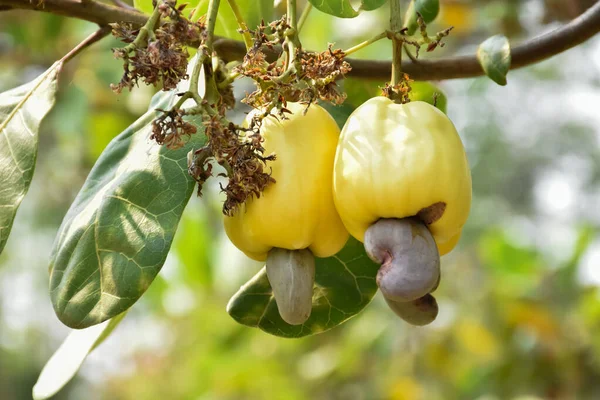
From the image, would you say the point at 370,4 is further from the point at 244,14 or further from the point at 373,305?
the point at 373,305

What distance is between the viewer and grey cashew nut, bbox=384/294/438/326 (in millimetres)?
760

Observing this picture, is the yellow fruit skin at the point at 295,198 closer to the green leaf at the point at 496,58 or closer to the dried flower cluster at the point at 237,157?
the dried flower cluster at the point at 237,157

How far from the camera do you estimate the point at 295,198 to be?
0.73 meters

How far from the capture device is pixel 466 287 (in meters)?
3.36

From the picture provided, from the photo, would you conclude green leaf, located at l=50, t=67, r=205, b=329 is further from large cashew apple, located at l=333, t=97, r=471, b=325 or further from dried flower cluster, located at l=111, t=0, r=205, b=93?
large cashew apple, located at l=333, t=97, r=471, b=325

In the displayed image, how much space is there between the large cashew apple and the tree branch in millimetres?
294

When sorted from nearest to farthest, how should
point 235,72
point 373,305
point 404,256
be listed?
point 404,256, point 235,72, point 373,305

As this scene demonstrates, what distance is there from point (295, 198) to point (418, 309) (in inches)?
6.9

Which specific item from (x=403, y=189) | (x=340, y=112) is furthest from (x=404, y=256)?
(x=340, y=112)

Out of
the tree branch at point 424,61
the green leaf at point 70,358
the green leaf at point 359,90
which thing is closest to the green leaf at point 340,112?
the tree branch at point 424,61

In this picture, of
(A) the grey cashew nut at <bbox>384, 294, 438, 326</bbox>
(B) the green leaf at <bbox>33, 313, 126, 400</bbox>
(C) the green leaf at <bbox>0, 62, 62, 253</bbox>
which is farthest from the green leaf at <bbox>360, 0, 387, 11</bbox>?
(B) the green leaf at <bbox>33, 313, 126, 400</bbox>

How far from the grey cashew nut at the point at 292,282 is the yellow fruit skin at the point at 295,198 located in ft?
0.04

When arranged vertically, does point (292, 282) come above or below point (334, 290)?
above

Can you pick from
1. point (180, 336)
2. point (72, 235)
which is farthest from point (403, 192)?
point (180, 336)
